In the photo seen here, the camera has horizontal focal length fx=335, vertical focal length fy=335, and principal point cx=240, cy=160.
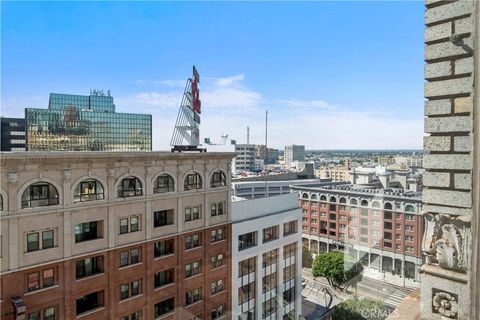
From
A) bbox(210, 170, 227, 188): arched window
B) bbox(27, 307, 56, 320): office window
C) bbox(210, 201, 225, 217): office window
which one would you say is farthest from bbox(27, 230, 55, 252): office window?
bbox(210, 170, 227, 188): arched window

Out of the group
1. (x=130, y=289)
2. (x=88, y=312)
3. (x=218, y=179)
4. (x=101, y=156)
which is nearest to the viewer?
(x=88, y=312)

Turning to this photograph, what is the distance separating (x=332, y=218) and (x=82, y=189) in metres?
17.7

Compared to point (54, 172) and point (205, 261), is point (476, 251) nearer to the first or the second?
point (54, 172)

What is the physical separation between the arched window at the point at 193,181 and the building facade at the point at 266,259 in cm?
167

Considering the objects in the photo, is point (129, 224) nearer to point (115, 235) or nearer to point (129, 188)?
point (115, 235)

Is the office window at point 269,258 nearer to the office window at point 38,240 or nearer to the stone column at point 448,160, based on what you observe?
the office window at point 38,240

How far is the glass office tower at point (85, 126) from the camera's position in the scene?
19.0m

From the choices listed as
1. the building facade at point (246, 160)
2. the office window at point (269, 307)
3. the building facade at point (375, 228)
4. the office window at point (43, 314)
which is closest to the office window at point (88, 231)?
the office window at point (43, 314)

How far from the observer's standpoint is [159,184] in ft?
29.8

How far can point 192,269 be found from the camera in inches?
384

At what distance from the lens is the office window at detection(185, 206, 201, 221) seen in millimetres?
9711

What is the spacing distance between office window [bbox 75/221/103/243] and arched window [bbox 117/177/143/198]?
0.83m

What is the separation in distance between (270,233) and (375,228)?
6.50m

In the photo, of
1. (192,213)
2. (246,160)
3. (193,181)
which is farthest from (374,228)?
(246,160)
